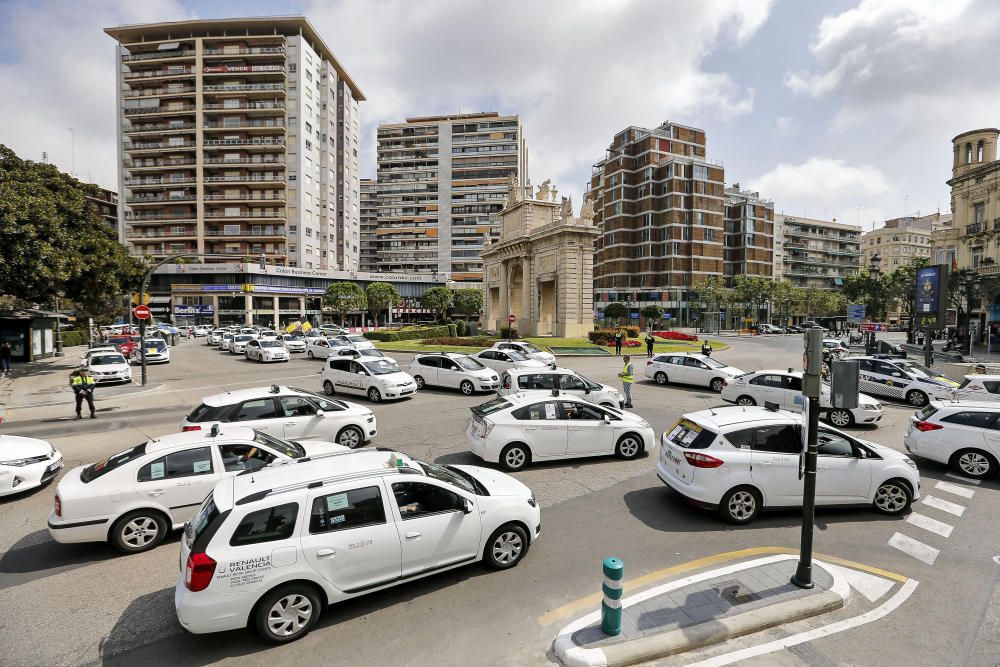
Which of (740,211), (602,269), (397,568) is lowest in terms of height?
(397,568)

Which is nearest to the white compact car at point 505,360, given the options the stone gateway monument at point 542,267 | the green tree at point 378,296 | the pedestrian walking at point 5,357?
the stone gateway monument at point 542,267

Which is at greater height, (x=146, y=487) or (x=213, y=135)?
(x=213, y=135)

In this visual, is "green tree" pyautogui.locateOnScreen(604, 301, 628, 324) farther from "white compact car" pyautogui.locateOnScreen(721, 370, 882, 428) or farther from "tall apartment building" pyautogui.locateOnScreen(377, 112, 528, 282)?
"white compact car" pyautogui.locateOnScreen(721, 370, 882, 428)

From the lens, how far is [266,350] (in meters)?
30.6

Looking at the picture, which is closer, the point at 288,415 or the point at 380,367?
the point at 288,415

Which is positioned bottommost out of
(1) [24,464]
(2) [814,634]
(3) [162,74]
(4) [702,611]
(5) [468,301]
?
(2) [814,634]

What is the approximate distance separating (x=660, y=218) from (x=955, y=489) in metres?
78.2

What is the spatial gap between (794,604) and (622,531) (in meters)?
2.35

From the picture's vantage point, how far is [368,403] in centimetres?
1720

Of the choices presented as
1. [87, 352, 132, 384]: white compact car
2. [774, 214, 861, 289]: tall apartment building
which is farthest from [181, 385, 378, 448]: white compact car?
[774, 214, 861, 289]: tall apartment building

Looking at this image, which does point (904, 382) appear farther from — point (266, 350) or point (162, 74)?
point (162, 74)

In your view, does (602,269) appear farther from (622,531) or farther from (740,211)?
(622,531)

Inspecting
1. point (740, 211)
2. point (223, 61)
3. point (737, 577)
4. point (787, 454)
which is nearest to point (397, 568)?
point (737, 577)

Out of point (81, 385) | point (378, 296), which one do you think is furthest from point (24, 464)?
point (378, 296)
